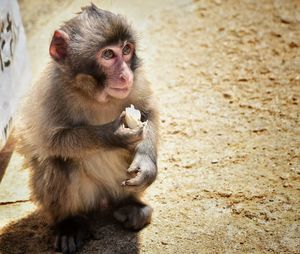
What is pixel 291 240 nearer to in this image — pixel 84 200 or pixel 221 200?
pixel 221 200

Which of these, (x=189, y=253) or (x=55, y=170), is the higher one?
(x=55, y=170)

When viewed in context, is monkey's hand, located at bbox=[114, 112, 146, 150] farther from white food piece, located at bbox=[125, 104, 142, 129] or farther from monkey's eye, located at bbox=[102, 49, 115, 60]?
monkey's eye, located at bbox=[102, 49, 115, 60]

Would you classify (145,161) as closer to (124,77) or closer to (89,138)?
(89,138)

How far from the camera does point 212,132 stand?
5102 millimetres

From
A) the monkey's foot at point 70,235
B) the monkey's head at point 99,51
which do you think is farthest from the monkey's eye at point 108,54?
the monkey's foot at point 70,235

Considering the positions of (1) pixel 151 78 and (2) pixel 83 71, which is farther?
(1) pixel 151 78

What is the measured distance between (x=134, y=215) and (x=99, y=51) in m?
1.20

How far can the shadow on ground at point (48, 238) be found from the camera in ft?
13.1

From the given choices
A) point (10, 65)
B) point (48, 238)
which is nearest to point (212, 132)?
point (48, 238)

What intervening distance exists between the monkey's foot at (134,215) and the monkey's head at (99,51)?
34.1 inches

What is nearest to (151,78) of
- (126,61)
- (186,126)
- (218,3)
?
(186,126)

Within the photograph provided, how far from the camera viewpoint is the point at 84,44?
377cm

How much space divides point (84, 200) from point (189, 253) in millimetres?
852

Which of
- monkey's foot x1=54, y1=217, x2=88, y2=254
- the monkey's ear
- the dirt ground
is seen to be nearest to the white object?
the dirt ground
